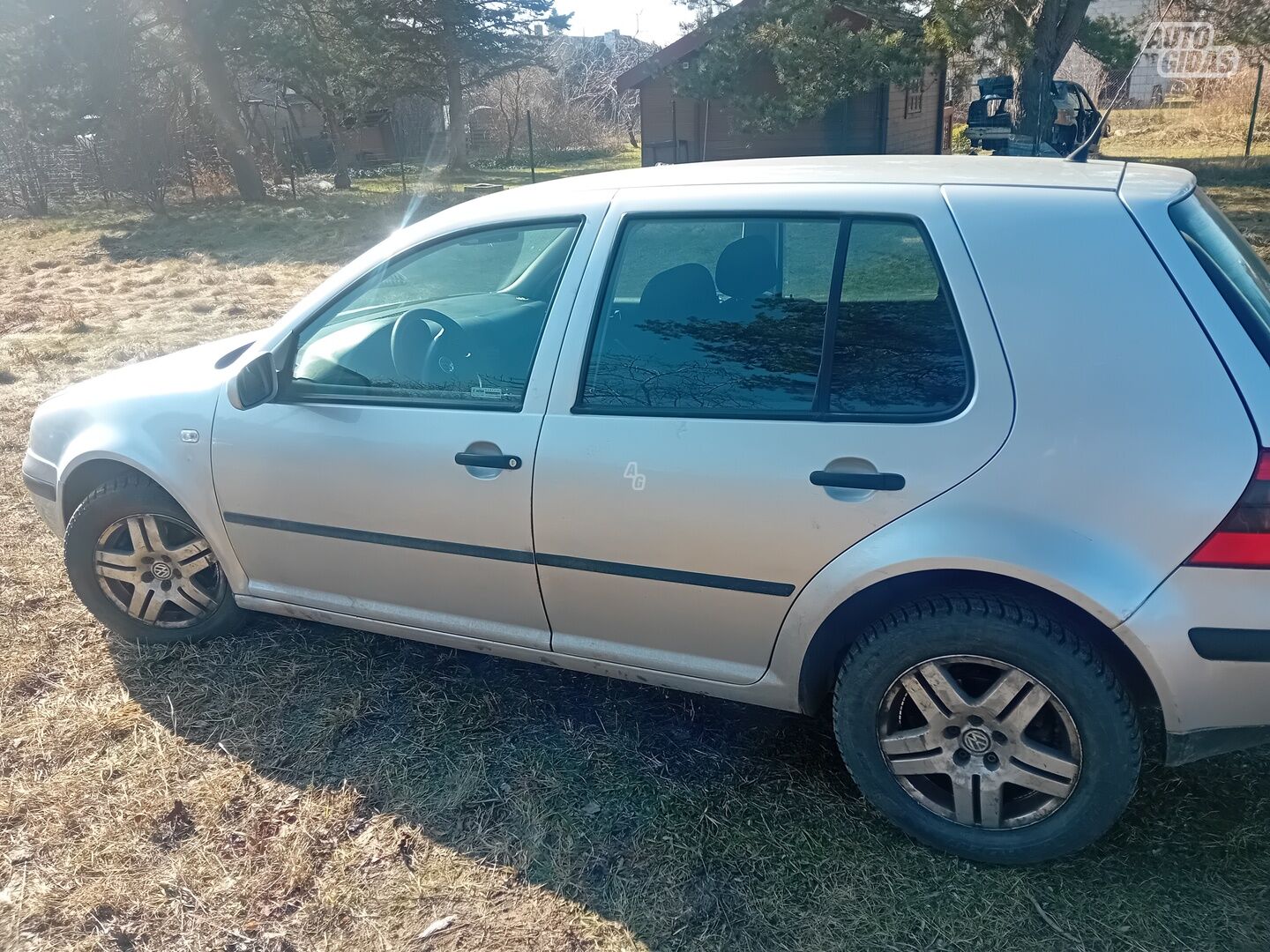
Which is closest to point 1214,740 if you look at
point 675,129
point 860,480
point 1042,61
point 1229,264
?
point 860,480

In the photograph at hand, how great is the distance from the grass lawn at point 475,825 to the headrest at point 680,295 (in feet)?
4.40

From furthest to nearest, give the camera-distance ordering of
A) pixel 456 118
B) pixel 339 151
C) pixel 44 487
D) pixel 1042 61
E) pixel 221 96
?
pixel 456 118 < pixel 339 151 < pixel 221 96 < pixel 1042 61 < pixel 44 487

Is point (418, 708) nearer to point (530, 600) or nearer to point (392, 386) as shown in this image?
point (530, 600)

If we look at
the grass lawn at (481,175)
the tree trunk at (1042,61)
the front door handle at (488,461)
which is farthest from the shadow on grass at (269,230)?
the front door handle at (488,461)

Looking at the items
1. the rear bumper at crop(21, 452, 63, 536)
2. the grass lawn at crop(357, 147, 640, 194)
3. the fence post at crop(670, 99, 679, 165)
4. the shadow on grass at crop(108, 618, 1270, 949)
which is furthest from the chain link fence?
the rear bumper at crop(21, 452, 63, 536)

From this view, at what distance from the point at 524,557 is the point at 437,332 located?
0.88 meters

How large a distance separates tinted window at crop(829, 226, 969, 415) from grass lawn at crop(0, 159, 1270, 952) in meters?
1.18

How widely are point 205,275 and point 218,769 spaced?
1157 centimetres

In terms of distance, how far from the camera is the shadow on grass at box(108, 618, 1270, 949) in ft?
7.78

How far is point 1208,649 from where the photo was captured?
215 centimetres

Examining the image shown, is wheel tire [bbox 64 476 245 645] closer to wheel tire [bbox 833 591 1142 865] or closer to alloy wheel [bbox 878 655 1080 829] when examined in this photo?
wheel tire [bbox 833 591 1142 865]

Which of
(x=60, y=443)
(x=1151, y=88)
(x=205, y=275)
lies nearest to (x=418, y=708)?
(x=60, y=443)

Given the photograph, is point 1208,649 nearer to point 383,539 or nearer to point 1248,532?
point 1248,532
